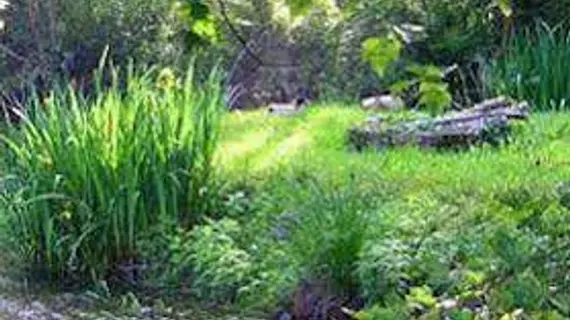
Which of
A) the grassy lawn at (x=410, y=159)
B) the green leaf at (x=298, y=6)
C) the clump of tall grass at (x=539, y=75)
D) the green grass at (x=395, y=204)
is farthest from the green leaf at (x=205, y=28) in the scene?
the clump of tall grass at (x=539, y=75)

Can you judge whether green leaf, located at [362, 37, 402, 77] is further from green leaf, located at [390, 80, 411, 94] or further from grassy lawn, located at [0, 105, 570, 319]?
grassy lawn, located at [0, 105, 570, 319]

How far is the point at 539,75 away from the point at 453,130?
64.2 inches

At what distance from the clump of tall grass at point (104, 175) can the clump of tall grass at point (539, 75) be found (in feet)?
9.60

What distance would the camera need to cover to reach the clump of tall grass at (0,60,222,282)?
20.9ft

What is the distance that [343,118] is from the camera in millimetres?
9141

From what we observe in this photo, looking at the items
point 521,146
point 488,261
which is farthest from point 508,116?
point 488,261

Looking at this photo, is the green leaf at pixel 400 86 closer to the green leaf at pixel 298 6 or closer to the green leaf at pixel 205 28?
the green leaf at pixel 298 6

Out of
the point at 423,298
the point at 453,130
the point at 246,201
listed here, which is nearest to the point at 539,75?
the point at 453,130

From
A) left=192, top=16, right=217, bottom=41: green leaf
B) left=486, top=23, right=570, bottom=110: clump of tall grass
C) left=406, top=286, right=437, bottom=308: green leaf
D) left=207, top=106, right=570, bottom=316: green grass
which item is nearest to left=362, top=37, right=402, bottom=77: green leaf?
left=192, top=16, right=217, bottom=41: green leaf

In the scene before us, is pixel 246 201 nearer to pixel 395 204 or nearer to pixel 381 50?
pixel 395 204

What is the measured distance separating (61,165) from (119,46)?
6.20 metres

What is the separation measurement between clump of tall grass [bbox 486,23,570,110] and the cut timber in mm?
1048

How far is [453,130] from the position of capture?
761cm

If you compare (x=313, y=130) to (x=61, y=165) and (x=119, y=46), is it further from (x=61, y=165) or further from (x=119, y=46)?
(x=119, y=46)
